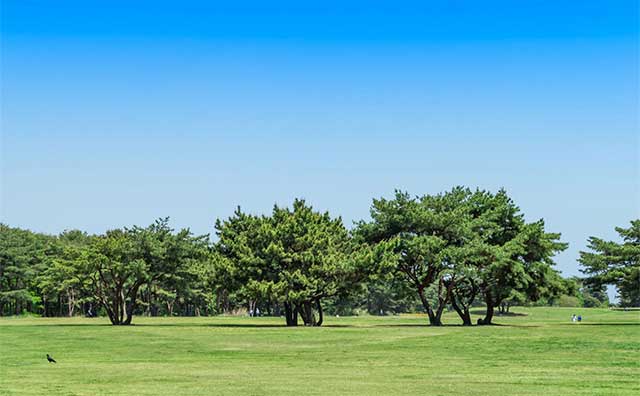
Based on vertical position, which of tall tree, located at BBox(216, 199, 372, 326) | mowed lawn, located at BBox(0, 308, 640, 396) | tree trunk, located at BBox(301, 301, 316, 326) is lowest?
mowed lawn, located at BBox(0, 308, 640, 396)

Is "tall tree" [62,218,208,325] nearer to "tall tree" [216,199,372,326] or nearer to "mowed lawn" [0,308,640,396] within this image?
"tall tree" [216,199,372,326]

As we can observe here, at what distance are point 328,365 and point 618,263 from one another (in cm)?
4642

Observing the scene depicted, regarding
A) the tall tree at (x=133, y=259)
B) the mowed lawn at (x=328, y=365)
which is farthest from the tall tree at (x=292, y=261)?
the mowed lawn at (x=328, y=365)

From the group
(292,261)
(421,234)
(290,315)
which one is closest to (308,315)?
(290,315)

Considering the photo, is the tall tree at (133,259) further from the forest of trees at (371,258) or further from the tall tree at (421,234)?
the tall tree at (421,234)

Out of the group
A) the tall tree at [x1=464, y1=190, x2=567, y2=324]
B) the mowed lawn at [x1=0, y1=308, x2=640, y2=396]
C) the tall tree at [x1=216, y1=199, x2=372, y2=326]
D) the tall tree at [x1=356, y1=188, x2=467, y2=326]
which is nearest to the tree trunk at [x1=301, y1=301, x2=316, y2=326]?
the tall tree at [x1=216, y1=199, x2=372, y2=326]

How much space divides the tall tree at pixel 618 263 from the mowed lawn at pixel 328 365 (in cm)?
2394

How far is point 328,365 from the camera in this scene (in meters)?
28.6

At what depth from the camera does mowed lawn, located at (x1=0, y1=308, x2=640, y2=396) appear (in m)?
21.1

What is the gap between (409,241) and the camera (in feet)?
210

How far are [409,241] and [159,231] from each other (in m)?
23.3

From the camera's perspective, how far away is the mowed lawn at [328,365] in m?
21.1

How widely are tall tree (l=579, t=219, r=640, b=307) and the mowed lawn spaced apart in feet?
78.5

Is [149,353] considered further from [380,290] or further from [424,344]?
[380,290]
